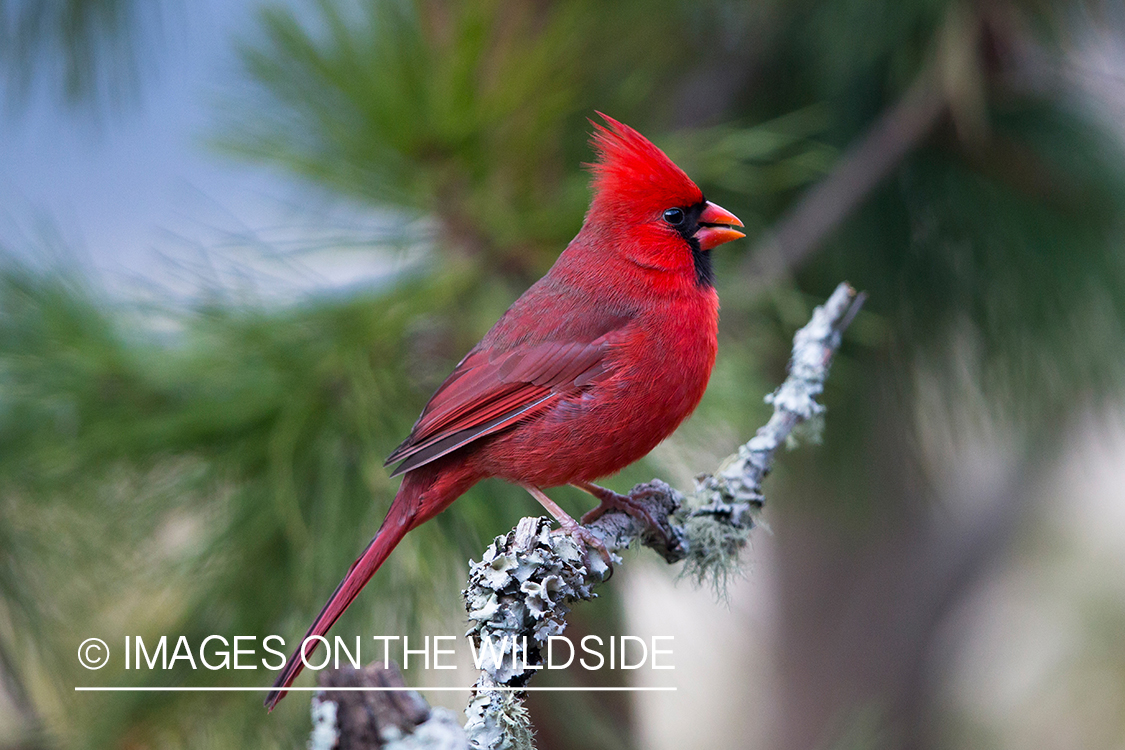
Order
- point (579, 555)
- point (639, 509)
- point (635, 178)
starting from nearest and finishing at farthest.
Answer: point (579, 555), point (639, 509), point (635, 178)

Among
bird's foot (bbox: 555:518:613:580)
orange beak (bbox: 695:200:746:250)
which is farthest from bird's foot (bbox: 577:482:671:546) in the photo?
orange beak (bbox: 695:200:746:250)

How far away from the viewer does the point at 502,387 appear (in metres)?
1.37

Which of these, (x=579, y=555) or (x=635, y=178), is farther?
(x=635, y=178)

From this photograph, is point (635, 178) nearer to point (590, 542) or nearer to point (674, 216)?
point (674, 216)

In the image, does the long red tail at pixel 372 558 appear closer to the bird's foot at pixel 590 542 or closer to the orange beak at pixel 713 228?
the bird's foot at pixel 590 542

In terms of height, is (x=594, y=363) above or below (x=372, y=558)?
above

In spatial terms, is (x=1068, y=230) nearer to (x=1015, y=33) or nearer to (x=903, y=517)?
(x=1015, y=33)

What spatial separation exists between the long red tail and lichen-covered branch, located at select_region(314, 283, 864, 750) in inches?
9.0

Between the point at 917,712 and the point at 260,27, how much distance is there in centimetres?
290

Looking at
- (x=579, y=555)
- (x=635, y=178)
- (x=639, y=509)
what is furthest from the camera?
(x=635, y=178)

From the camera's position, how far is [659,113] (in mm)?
2666

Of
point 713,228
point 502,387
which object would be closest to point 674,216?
point 713,228

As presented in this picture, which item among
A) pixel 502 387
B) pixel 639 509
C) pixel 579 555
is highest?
pixel 502 387

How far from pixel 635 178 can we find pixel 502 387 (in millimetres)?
377
